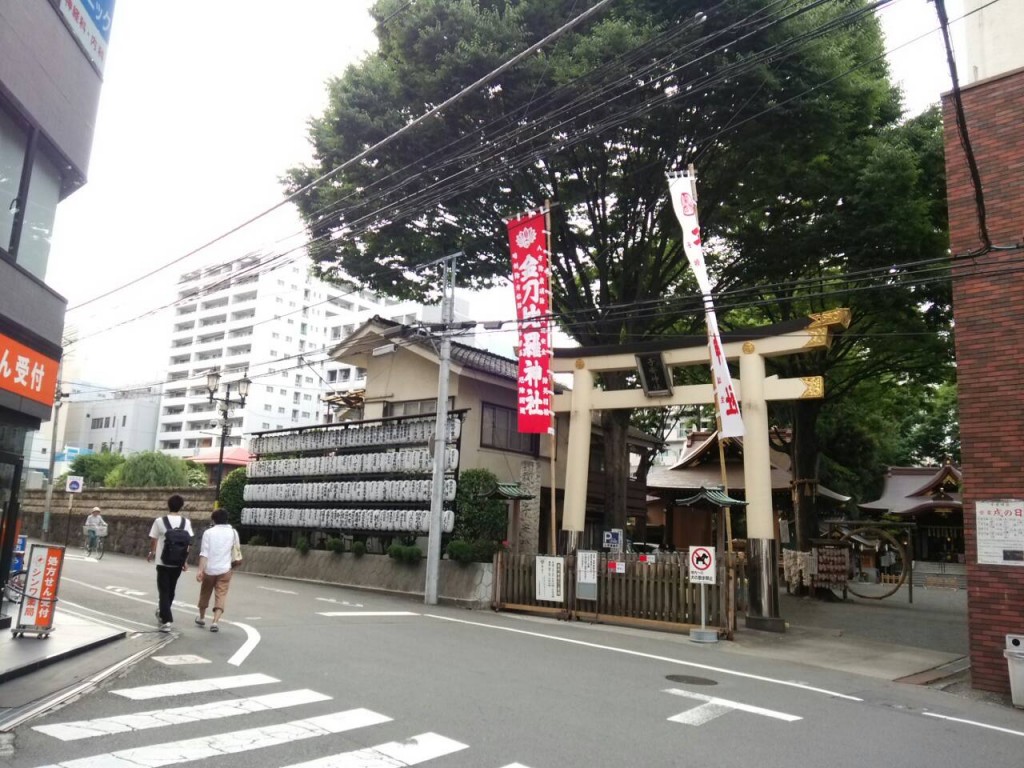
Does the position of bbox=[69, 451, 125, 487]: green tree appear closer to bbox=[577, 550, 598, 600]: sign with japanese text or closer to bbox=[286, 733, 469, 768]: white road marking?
bbox=[577, 550, 598, 600]: sign with japanese text

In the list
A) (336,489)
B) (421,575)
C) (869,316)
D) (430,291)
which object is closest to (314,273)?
(430,291)

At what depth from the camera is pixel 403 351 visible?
24.2m

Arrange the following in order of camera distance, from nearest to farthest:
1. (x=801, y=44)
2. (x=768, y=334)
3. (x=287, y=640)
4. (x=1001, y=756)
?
(x=1001, y=756) → (x=287, y=640) → (x=801, y=44) → (x=768, y=334)

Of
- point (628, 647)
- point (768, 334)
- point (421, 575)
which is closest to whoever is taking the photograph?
point (628, 647)

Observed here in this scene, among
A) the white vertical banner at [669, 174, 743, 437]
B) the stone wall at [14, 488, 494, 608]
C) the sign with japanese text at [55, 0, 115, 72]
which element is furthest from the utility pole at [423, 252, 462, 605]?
the sign with japanese text at [55, 0, 115, 72]

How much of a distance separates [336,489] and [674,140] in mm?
13549

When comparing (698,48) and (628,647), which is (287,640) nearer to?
(628,647)

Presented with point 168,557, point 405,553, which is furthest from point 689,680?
point 405,553

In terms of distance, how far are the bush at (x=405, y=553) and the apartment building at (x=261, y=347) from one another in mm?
64315

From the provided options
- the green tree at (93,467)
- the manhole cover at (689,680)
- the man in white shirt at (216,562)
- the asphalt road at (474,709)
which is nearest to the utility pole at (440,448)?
the asphalt road at (474,709)

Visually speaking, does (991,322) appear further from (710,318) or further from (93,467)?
(93,467)

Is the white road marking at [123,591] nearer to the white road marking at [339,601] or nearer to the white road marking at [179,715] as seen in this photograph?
the white road marking at [339,601]

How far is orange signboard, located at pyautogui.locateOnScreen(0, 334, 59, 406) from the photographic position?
9.54 m

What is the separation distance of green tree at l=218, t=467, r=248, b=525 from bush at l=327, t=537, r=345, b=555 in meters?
5.40
